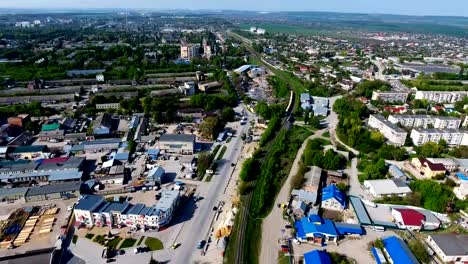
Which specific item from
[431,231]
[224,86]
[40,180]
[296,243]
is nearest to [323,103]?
[224,86]

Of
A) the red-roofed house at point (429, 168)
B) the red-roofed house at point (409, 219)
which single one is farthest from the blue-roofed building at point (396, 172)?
the red-roofed house at point (409, 219)

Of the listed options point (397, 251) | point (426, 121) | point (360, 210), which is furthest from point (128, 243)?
point (426, 121)

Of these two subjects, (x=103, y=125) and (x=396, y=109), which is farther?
(x=396, y=109)

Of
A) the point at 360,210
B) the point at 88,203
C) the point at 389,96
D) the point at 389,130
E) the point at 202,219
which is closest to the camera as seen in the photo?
the point at 88,203

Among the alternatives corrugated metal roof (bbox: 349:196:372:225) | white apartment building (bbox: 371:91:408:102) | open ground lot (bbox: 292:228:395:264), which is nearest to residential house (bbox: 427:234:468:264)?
open ground lot (bbox: 292:228:395:264)

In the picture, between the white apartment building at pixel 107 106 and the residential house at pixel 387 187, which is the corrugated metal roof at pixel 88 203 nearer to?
the residential house at pixel 387 187

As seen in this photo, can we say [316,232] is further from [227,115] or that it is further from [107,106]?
[107,106]

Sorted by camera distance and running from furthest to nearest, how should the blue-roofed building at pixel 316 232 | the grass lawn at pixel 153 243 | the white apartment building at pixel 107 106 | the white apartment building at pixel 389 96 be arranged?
the white apartment building at pixel 389 96 < the white apartment building at pixel 107 106 < the blue-roofed building at pixel 316 232 < the grass lawn at pixel 153 243
